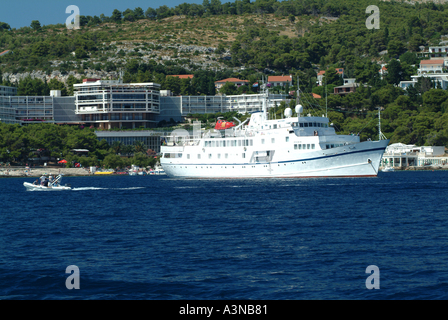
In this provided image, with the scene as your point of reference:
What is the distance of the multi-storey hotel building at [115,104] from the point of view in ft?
577

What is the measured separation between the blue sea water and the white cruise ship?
2471 cm

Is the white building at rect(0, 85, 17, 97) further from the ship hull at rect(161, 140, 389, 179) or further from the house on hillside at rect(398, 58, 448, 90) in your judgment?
the ship hull at rect(161, 140, 389, 179)

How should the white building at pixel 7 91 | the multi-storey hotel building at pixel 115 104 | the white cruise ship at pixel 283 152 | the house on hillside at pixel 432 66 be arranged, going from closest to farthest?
the white cruise ship at pixel 283 152, the multi-storey hotel building at pixel 115 104, the white building at pixel 7 91, the house on hillside at pixel 432 66

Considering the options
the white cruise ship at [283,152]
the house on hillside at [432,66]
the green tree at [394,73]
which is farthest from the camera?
the house on hillside at [432,66]

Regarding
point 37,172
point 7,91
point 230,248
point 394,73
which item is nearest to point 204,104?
point 394,73

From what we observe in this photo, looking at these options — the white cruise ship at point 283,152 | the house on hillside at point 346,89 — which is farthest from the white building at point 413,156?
the white cruise ship at point 283,152

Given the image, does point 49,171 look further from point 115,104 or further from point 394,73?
point 394,73

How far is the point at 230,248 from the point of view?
2802cm

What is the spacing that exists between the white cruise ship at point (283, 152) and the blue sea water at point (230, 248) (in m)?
24.7

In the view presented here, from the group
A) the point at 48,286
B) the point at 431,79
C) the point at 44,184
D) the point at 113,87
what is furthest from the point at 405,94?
the point at 48,286

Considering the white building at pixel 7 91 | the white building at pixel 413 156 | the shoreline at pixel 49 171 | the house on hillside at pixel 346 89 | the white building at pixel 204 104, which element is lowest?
the shoreline at pixel 49 171

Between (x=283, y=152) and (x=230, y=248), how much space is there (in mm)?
50674

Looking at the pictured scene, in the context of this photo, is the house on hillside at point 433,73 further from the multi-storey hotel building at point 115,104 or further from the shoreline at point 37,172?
the shoreline at point 37,172

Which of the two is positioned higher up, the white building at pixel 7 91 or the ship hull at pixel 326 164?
the white building at pixel 7 91
